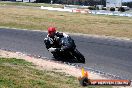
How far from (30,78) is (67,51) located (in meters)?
4.87

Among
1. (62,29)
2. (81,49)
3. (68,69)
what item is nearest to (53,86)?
(68,69)

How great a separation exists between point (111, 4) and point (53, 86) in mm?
70015

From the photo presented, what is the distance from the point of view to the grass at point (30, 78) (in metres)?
9.64

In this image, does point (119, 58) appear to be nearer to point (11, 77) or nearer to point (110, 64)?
point (110, 64)

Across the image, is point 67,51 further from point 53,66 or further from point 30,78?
point 30,78

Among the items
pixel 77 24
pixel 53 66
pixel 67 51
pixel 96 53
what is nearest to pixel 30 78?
pixel 53 66

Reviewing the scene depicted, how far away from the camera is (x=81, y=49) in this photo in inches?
746

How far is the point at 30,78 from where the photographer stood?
10531 millimetres

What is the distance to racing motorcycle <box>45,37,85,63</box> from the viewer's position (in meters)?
15.1

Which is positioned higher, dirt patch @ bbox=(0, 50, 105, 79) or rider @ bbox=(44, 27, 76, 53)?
rider @ bbox=(44, 27, 76, 53)

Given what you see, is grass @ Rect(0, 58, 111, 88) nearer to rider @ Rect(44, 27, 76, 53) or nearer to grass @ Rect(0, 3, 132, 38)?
rider @ Rect(44, 27, 76, 53)

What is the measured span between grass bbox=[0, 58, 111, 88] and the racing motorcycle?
225 centimetres

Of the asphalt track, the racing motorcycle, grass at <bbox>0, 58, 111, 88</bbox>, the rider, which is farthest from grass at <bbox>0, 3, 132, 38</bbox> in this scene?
grass at <bbox>0, 58, 111, 88</bbox>

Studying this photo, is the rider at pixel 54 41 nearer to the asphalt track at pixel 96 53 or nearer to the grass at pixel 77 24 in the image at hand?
the asphalt track at pixel 96 53
